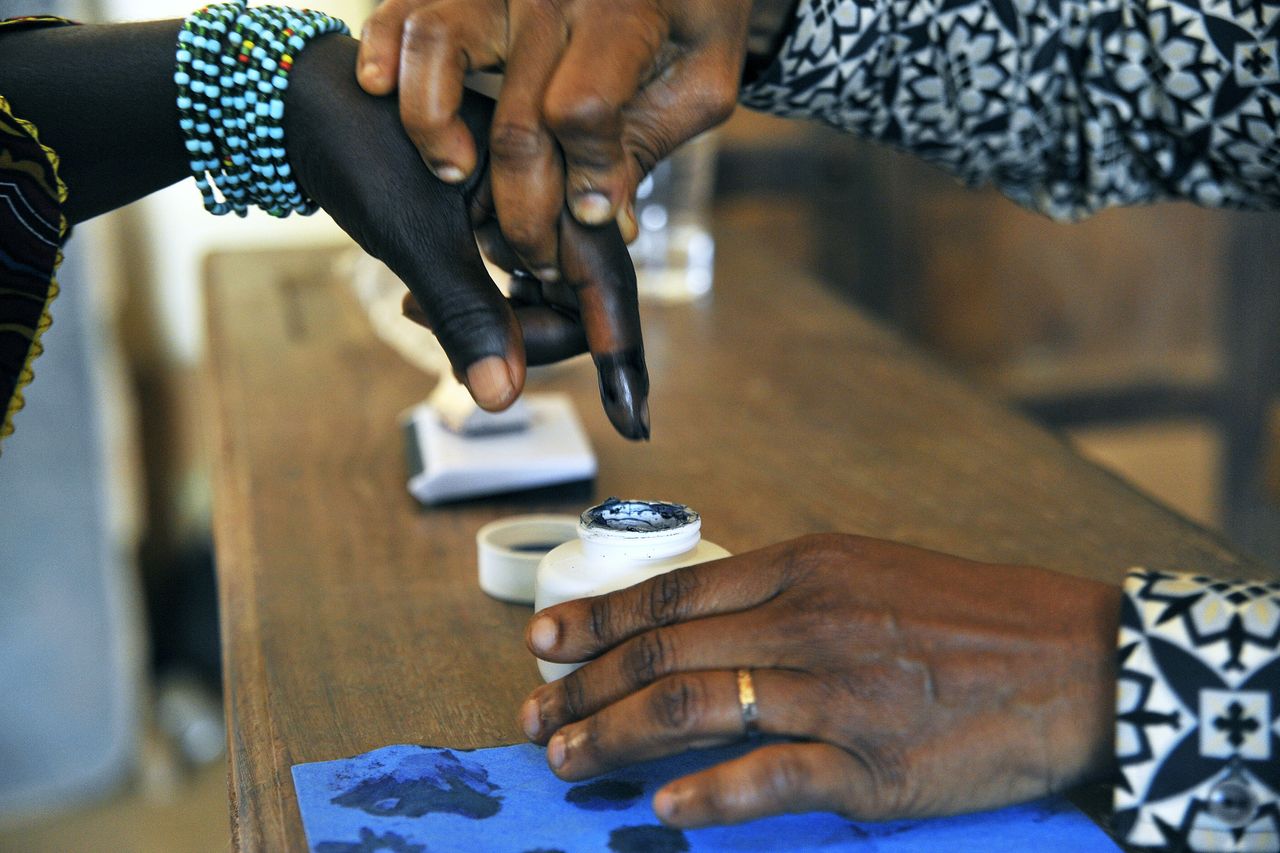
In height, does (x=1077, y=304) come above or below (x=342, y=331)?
below

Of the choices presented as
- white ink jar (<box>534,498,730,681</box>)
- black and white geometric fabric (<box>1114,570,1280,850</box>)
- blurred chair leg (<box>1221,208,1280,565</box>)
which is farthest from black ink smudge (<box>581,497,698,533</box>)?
blurred chair leg (<box>1221,208,1280,565</box>)

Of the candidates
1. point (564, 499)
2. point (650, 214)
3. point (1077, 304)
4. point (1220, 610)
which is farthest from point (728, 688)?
point (1077, 304)

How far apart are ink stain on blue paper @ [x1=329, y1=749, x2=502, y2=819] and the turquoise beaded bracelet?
1.14 ft

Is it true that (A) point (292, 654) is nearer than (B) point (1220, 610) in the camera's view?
No

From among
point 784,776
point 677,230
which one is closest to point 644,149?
point 784,776

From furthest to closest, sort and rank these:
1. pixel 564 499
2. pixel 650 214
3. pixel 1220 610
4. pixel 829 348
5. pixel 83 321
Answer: pixel 83 321, pixel 650 214, pixel 829 348, pixel 564 499, pixel 1220 610

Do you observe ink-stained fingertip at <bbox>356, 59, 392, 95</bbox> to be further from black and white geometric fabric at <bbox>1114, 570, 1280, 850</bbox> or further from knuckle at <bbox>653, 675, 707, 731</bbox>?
black and white geometric fabric at <bbox>1114, 570, 1280, 850</bbox>

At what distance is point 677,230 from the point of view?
5.33 feet

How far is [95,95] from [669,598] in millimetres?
436

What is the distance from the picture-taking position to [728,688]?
1.92ft

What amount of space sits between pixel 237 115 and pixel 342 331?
65 cm

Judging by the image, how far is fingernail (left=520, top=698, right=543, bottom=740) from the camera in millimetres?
628

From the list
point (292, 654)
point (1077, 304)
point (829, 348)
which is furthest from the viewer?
point (1077, 304)

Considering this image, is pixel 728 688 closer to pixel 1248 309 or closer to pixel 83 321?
pixel 83 321
